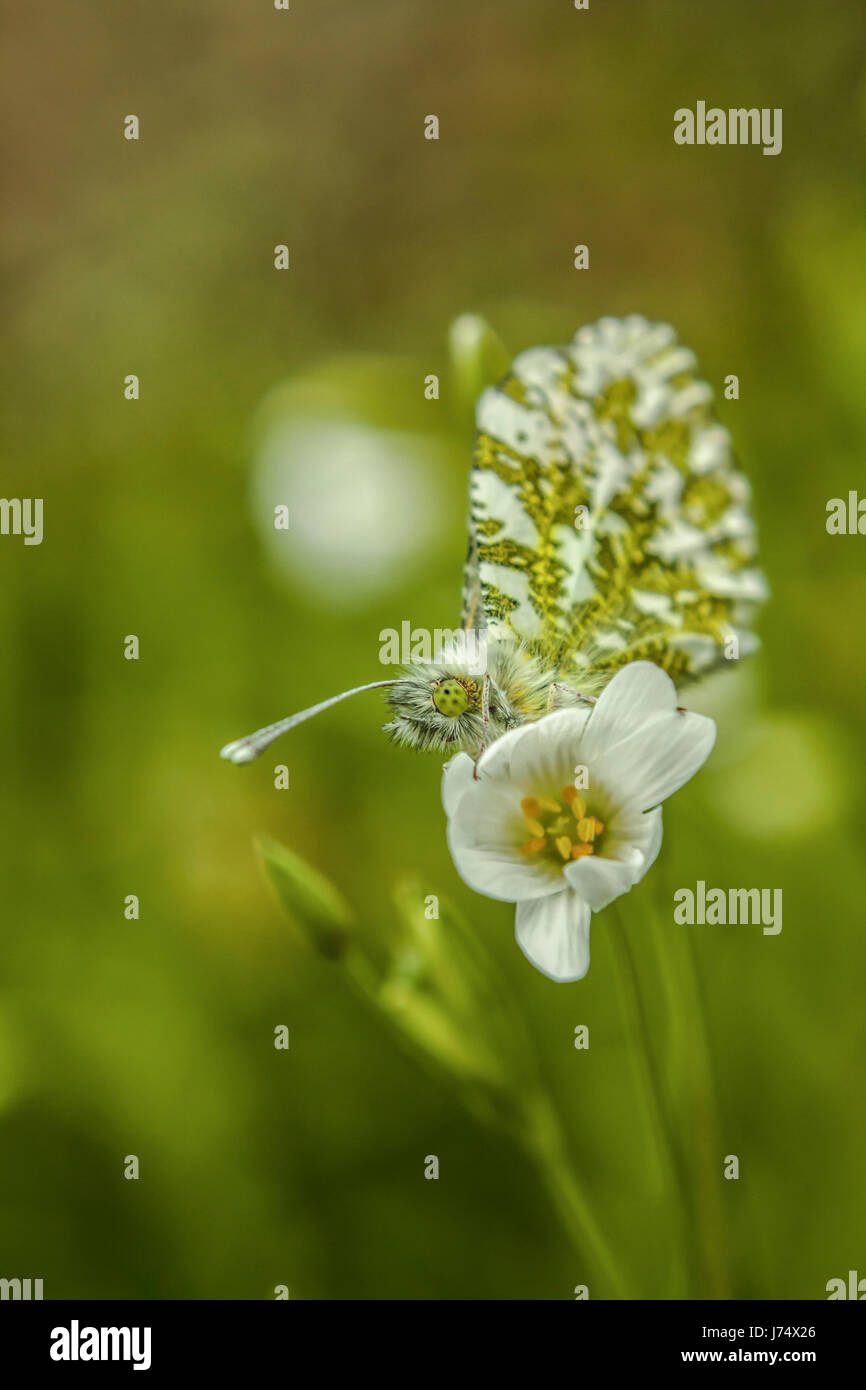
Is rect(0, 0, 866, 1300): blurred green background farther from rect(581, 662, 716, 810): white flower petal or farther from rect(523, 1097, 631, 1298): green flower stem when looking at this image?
rect(581, 662, 716, 810): white flower petal

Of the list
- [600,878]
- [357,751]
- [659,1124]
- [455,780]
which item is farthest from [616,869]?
[357,751]

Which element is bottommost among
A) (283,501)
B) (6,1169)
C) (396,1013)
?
(6,1169)

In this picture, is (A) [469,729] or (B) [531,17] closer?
(A) [469,729]

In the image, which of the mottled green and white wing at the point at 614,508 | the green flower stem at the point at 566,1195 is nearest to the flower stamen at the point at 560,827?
the mottled green and white wing at the point at 614,508

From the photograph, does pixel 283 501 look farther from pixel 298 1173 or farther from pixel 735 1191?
pixel 735 1191

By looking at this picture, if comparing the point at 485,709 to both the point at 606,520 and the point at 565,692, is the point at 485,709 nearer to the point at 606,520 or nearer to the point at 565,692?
the point at 565,692

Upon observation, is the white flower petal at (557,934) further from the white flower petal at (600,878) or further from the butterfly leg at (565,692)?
the butterfly leg at (565,692)
